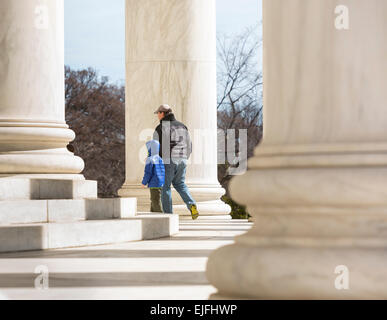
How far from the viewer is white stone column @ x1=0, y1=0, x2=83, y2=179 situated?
180625mm

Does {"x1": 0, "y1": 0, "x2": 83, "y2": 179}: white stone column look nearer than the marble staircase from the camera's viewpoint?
No

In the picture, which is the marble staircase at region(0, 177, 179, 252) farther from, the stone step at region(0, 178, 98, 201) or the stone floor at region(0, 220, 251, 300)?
the stone floor at region(0, 220, 251, 300)

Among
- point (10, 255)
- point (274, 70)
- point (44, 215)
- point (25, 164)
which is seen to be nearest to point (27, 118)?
point (25, 164)

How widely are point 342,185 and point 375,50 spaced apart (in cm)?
1116

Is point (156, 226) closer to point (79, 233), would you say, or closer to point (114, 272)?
point (79, 233)

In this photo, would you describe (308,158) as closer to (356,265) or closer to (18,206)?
(356,265)

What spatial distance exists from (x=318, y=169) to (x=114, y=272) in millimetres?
51836

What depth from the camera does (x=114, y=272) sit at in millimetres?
115438

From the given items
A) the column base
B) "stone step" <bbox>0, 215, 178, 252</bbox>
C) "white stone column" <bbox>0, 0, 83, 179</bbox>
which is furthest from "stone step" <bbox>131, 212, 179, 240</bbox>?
the column base

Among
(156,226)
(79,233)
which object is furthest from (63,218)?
(156,226)

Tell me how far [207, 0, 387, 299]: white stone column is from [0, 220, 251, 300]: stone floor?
55.9 ft

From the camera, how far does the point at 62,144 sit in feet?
637

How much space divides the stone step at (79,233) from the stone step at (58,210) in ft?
18.3

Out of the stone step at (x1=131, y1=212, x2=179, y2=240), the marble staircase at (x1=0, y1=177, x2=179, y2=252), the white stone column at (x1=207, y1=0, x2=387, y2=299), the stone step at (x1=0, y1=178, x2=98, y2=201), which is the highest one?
the white stone column at (x1=207, y1=0, x2=387, y2=299)
